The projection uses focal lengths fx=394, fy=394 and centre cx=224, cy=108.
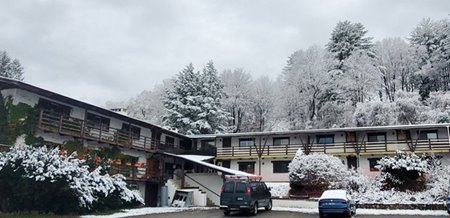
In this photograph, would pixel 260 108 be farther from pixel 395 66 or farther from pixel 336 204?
pixel 336 204

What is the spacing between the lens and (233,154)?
129 feet

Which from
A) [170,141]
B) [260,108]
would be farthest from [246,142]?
[260,108]

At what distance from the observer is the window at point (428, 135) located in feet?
114

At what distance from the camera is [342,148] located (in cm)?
3653

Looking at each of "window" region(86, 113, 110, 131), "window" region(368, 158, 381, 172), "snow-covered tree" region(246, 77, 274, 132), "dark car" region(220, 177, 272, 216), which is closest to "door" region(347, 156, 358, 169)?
"window" region(368, 158, 381, 172)

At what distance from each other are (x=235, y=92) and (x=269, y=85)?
618 centimetres

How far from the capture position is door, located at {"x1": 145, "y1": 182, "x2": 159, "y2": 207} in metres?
34.1

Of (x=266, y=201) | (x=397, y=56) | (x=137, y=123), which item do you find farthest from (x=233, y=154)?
(x=397, y=56)

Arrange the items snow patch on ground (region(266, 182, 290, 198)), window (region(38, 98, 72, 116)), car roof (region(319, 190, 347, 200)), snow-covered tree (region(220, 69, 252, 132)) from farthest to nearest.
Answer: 1. snow-covered tree (region(220, 69, 252, 132))
2. snow patch on ground (region(266, 182, 290, 198))
3. window (region(38, 98, 72, 116))
4. car roof (region(319, 190, 347, 200))

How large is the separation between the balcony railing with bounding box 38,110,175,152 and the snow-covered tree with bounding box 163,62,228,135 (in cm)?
1227

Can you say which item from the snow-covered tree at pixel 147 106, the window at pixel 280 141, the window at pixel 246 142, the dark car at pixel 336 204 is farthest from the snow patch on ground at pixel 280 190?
the snow-covered tree at pixel 147 106

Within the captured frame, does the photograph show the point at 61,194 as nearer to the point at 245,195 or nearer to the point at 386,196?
the point at 245,195

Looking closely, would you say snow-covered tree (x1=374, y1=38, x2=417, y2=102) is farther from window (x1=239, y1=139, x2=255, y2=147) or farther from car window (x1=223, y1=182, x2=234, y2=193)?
car window (x1=223, y1=182, x2=234, y2=193)

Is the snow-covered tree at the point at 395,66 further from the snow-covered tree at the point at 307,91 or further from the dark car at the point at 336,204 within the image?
the dark car at the point at 336,204
